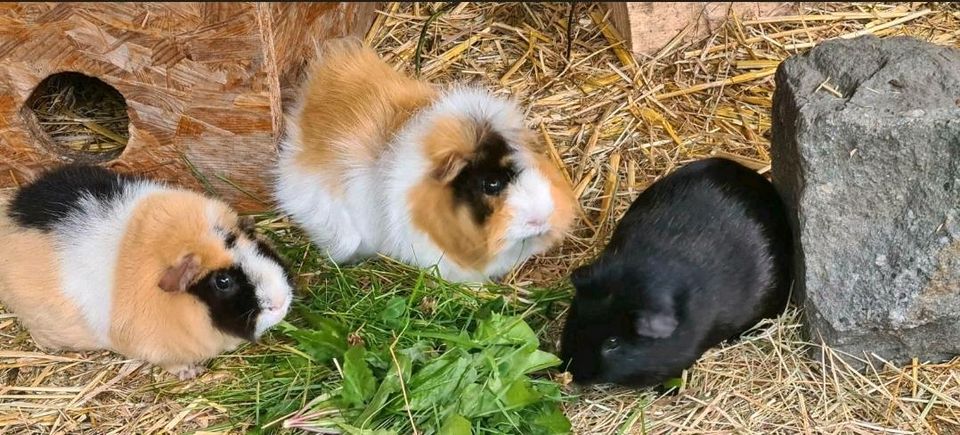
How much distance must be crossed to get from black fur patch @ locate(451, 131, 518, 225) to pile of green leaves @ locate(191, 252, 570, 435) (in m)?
0.27

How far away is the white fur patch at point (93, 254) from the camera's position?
2406 mm

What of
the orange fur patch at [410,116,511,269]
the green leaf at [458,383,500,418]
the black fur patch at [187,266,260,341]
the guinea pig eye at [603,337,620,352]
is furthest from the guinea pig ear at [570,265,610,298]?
the black fur patch at [187,266,260,341]

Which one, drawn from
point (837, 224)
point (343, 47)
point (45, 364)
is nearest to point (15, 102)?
point (45, 364)

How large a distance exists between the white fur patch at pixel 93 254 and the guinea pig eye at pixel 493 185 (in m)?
0.96

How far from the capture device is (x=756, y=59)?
3.23 meters

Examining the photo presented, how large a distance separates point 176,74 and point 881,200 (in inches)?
73.6

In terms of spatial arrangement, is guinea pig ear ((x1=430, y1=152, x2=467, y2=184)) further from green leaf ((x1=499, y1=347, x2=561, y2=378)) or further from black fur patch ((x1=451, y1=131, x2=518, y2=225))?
green leaf ((x1=499, y1=347, x2=561, y2=378))

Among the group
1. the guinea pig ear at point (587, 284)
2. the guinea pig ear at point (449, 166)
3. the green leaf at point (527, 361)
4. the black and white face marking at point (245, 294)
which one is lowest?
the green leaf at point (527, 361)

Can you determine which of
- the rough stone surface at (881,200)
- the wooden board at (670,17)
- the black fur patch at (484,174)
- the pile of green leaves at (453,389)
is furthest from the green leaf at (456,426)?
the wooden board at (670,17)

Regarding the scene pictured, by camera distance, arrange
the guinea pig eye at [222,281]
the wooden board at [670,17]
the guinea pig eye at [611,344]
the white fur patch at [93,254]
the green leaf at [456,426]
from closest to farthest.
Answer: the green leaf at [456,426], the guinea pig eye at [611,344], the guinea pig eye at [222,281], the white fur patch at [93,254], the wooden board at [670,17]

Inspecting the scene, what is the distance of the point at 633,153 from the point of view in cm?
303

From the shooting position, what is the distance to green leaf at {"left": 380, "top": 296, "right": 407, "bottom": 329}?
2367mm

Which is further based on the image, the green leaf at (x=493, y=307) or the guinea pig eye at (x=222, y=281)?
the green leaf at (x=493, y=307)

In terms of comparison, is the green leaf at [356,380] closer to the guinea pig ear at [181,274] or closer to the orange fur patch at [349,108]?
the guinea pig ear at [181,274]
